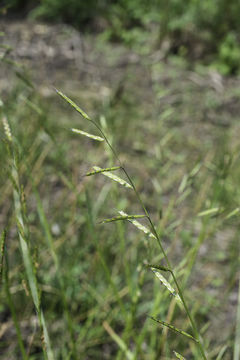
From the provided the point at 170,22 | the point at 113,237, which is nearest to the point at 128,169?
the point at 113,237

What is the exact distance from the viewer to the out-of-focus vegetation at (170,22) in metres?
3.95

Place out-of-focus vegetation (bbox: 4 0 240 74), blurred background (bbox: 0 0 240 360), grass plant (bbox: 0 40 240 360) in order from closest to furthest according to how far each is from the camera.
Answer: grass plant (bbox: 0 40 240 360), blurred background (bbox: 0 0 240 360), out-of-focus vegetation (bbox: 4 0 240 74)

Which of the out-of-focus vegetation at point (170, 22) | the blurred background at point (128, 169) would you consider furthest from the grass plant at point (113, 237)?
the out-of-focus vegetation at point (170, 22)

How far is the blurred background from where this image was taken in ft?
2.71

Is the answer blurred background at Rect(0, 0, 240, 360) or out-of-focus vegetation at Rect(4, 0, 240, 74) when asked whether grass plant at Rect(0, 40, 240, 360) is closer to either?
blurred background at Rect(0, 0, 240, 360)

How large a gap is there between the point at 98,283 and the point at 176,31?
136 inches

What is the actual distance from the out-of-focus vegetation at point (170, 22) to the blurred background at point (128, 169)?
2 centimetres

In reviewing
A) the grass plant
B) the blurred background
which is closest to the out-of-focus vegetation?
the blurred background

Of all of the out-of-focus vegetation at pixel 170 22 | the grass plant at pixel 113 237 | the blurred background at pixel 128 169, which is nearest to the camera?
the grass plant at pixel 113 237

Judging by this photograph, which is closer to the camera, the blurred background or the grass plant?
the grass plant

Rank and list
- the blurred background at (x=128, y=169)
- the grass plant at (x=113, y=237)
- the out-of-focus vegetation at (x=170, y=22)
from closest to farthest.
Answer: the grass plant at (x=113, y=237) < the blurred background at (x=128, y=169) < the out-of-focus vegetation at (x=170, y=22)

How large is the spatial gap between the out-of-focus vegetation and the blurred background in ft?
0.05

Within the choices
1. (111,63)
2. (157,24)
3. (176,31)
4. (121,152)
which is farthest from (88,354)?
(157,24)

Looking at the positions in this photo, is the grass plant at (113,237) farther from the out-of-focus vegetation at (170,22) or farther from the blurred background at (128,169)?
the out-of-focus vegetation at (170,22)
